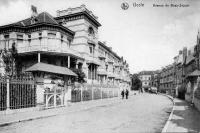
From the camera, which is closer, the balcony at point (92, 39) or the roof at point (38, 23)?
the roof at point (38, 23)

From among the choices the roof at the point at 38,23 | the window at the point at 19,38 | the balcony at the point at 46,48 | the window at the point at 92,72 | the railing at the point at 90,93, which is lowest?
the railing at the point at 90,93

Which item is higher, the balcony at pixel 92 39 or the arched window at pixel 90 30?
the arched window at pixel 90 30

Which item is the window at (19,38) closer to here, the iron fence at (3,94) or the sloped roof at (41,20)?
the sloped roof at (41,20)

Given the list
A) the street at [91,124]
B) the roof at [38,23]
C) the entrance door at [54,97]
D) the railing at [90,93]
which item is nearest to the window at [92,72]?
the railing at [90,93]

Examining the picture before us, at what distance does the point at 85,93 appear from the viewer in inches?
754

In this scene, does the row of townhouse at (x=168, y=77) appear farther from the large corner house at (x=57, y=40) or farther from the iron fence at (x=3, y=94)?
the iron fence at (x=3, y=94)

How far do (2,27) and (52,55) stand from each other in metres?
8.60

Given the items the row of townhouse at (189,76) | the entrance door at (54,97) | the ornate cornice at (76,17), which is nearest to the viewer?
the entrance door at (54,97)

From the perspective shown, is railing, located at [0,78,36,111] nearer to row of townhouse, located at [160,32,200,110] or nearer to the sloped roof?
row of townhouse, located at [160,32,200,110]

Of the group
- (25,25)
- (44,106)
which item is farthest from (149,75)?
(44,106)

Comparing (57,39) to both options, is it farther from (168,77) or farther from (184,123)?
(168,77)

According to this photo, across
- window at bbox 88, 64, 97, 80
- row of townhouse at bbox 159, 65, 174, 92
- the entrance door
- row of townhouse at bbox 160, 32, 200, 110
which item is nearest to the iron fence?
the entrance door

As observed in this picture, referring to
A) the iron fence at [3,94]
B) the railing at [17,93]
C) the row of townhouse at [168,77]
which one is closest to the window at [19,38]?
the railing at [17,93]

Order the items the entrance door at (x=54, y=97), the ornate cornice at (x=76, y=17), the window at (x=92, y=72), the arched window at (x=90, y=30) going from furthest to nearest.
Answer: the arched window at (x=90, y=30)
the window at (x=92, y=72)
the ornate cornice at (x=76, y=17)
the entrance door at (x=54, y=97)
